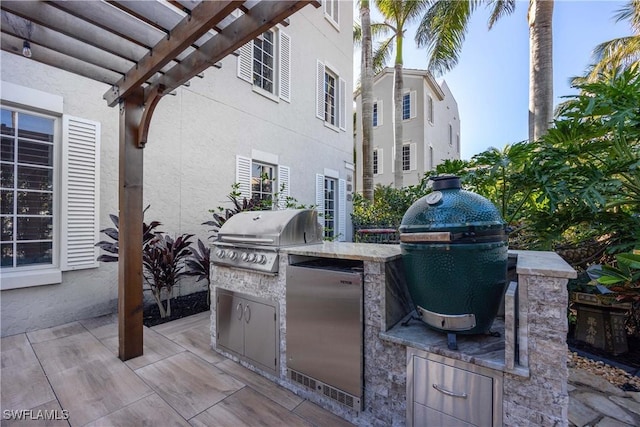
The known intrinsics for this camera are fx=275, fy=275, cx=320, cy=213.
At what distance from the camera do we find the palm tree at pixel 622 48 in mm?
10102

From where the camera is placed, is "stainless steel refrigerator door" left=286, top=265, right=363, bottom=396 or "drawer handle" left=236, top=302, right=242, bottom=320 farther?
"drawer handle" left=236, top=302, right=242, bottom=320

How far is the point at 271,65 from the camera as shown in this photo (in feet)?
21.7

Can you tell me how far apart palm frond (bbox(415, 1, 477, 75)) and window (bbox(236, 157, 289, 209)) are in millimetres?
8432

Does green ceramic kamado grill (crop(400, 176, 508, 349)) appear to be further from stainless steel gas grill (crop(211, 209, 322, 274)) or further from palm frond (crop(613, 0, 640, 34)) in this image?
palm frond (crop(613, 0, 640, 34))

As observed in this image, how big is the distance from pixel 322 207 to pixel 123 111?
19.0ft

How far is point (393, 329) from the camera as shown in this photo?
1876 mm

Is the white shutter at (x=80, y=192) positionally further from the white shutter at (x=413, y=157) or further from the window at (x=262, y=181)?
the white shutter at (x=413, y=157)

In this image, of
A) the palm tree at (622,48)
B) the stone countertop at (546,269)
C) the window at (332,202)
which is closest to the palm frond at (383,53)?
the window at (332,202)

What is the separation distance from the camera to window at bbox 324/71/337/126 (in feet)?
28.1

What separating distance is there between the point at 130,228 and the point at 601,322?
5.03 metres

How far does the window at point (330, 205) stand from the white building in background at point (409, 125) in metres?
5.08

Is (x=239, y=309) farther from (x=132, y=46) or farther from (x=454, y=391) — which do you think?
(x=132, y=46)

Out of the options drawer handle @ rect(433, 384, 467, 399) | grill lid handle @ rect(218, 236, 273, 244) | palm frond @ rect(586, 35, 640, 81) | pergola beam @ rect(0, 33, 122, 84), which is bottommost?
drawer handle @ rect(433, 384, 467, 399)

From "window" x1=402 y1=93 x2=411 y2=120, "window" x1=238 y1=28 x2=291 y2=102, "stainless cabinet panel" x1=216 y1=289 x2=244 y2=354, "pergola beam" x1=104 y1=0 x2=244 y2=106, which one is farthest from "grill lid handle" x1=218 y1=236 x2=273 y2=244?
"window" x1=402 y1=93 x2=411 y2=120
